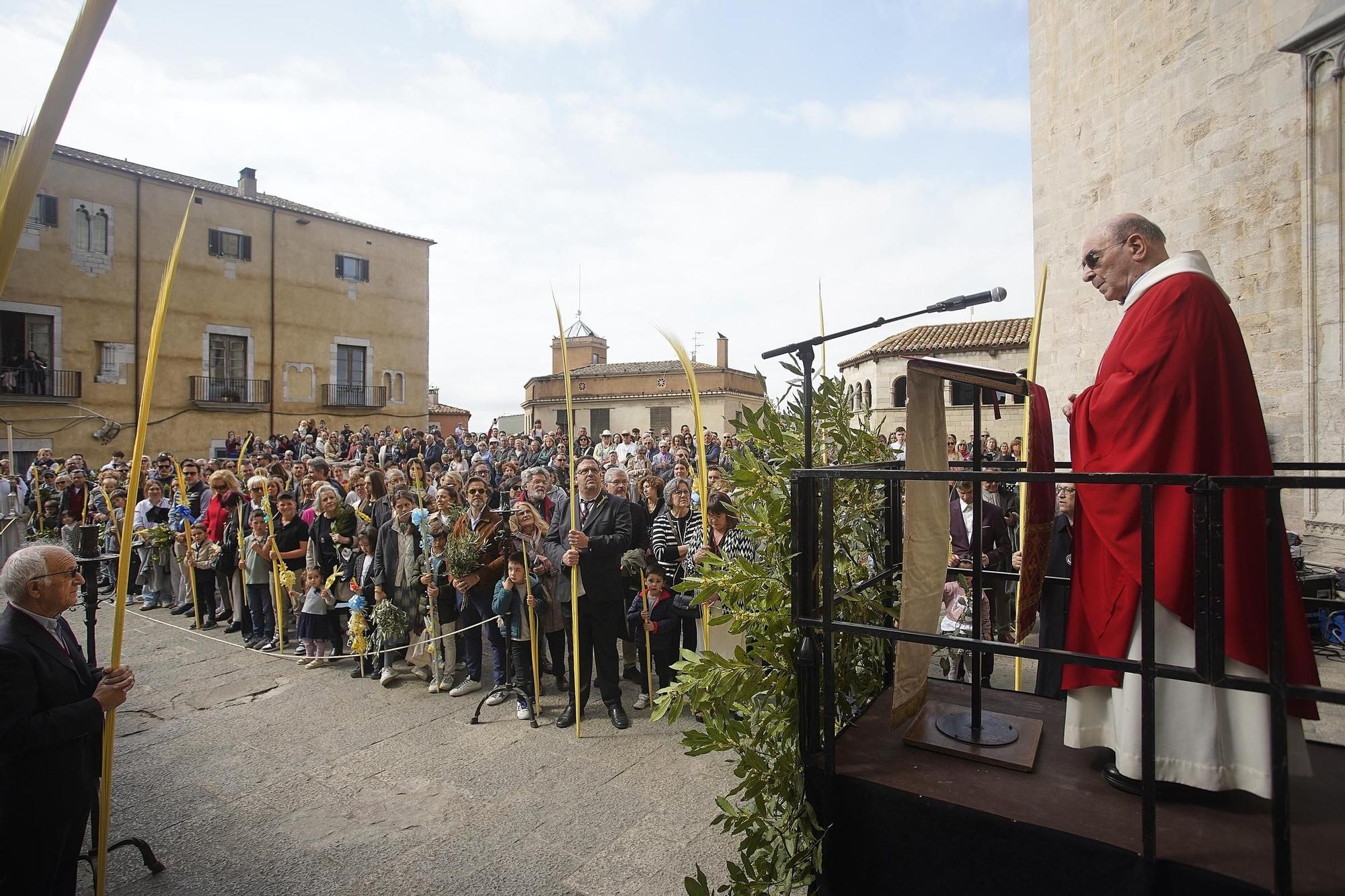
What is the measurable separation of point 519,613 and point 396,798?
1.75 m

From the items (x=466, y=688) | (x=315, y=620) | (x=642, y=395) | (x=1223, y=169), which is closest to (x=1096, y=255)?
(x=466, y=688)

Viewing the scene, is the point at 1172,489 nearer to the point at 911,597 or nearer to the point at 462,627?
the point at 911,597

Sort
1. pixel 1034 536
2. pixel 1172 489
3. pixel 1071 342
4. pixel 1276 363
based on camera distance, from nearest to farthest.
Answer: pixel 1172 489, pixel 1034 536, pixel 1276 363, pixel 1071 342

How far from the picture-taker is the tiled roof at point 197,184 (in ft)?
77.4

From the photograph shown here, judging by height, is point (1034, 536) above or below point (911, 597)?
above

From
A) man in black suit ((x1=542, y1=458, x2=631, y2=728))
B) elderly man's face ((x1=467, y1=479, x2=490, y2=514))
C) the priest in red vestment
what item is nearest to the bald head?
the priest in red vestment

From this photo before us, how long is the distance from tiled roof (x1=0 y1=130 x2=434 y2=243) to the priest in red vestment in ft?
85.7

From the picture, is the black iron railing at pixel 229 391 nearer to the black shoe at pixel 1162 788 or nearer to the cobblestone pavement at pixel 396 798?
the cobblestone pavement at pixel 396 798

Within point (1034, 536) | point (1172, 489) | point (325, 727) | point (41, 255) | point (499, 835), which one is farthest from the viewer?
point (41, 255)

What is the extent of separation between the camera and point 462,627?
6.47 meters

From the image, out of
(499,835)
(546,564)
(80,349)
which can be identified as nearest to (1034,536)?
(499,835)

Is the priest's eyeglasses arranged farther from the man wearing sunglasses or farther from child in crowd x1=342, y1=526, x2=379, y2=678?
child in crowd x1=342, y1=526, x2=379, y2=678

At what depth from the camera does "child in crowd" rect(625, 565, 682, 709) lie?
5855mm

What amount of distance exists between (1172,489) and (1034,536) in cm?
51
